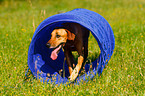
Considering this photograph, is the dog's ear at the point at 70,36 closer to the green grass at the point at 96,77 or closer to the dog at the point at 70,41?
the dog at the point at 70,41

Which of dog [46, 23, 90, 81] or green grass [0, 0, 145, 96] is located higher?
dog [46, 23, 90, 81]

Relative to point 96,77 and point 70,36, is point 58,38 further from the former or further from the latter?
point 96,77

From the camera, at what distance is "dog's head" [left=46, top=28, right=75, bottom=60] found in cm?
355

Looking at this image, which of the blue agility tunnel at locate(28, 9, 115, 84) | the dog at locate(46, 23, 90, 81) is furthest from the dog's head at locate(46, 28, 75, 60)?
the blue agility tunnel at locate(28, 9, 115, 84)

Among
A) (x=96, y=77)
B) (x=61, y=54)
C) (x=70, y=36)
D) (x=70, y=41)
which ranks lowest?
A: (x=96, y=77)

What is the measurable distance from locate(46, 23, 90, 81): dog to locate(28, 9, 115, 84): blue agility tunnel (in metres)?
0.18

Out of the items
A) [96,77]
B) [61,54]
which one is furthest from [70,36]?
[61,54]

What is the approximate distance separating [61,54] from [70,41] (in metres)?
1.21

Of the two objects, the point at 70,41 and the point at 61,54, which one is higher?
the point at 70,41

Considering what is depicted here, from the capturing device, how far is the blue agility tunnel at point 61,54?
136 inches

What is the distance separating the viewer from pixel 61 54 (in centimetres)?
502

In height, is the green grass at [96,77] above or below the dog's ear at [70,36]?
below

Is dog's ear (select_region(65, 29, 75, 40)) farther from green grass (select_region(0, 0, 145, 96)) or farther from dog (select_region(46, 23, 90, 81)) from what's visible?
green grass (select_region(0, 0, 145, 96))

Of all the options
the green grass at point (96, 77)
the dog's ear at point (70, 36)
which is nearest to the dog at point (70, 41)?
the dog's ear at point (70, 36)
